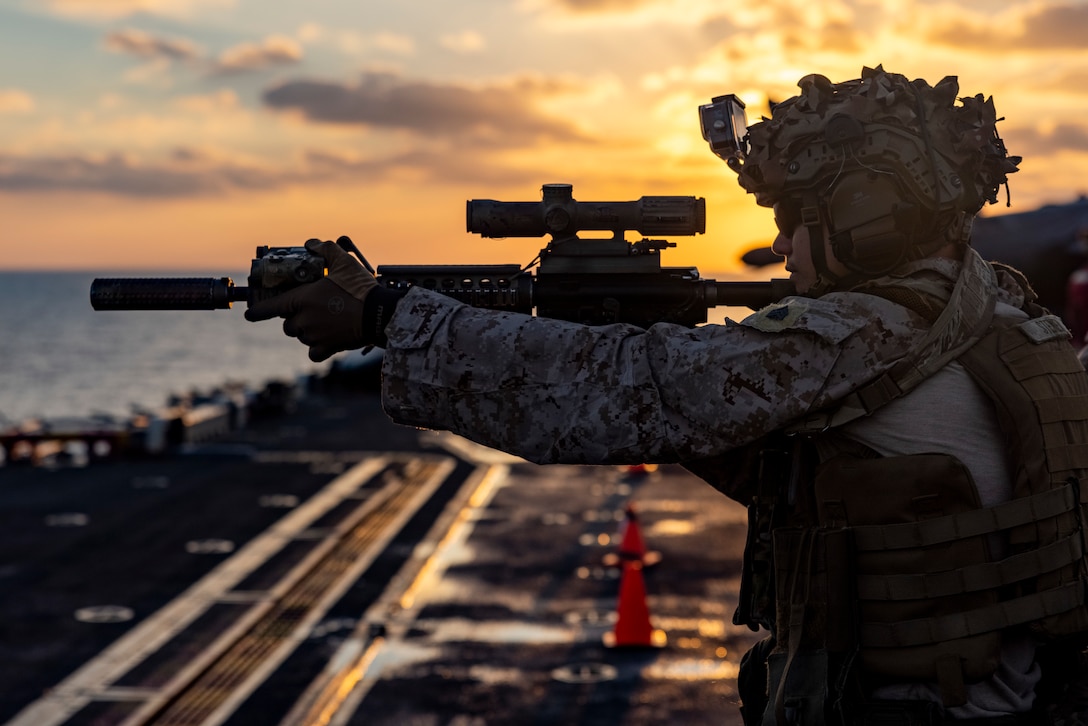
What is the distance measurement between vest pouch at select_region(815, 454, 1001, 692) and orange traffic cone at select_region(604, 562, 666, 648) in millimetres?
10997

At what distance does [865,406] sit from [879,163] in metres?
0.76

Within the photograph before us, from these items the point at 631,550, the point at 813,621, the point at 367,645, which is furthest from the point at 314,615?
the point at 813,621

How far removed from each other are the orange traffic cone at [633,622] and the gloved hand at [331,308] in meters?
11.1

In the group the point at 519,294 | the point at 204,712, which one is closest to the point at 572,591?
the point at 204,712

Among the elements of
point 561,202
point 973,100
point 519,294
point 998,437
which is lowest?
point 998,437

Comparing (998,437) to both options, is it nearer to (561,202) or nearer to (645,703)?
(561,202)

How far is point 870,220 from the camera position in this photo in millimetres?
3820

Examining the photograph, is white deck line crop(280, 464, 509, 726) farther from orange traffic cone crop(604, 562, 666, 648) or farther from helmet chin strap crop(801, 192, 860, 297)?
helmet chin strap crop(801, 192, 860, 297)

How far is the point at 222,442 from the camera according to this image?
111 ft

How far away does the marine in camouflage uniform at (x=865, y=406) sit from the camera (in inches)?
141

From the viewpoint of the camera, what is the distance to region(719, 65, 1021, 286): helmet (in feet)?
12.6

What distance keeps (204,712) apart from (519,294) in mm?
8880

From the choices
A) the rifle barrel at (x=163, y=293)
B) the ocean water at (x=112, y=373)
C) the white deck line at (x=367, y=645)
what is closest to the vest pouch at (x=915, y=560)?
the rifle barrel at (x=163, y=293)

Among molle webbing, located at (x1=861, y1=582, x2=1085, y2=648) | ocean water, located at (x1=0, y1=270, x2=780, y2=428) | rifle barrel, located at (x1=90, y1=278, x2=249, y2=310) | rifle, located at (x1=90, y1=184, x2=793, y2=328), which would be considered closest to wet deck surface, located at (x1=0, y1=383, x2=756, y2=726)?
rifle barrel, located at (x1=90, y1=278, x2=249, y2=310)
